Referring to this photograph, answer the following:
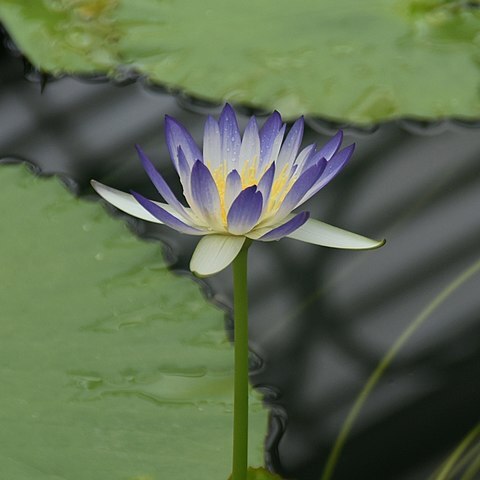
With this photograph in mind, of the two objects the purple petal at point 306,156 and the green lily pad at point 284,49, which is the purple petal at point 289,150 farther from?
the green lily pad at point 284,49

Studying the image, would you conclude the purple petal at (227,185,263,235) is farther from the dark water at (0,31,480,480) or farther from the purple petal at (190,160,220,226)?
the dark water at (0,31,480,480)

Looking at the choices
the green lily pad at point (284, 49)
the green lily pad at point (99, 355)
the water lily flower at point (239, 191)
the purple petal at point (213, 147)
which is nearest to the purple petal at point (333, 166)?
the water lily flower at point (239, 191)

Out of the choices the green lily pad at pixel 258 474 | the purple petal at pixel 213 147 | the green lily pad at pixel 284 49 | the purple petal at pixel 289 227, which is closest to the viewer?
the purple petal at pixel 289 227

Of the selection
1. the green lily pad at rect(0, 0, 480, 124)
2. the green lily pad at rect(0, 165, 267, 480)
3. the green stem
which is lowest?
the green lily pad at rect(0, 165, 267, 480)

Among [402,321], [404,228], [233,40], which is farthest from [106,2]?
[402,321]

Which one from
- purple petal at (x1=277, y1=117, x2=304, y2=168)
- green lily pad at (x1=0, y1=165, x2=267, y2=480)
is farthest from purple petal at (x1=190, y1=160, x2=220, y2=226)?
green lily pad at (x1=0, y1=165, x2=267, y2=480)

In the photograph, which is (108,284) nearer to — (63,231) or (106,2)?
(63,231)

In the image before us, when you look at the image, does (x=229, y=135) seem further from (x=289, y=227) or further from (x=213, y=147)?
(x=289, y=227)
